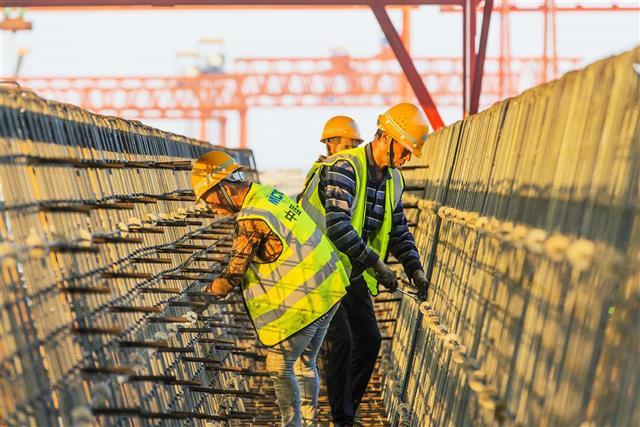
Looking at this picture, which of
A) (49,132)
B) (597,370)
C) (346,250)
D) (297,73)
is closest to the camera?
(597,370)

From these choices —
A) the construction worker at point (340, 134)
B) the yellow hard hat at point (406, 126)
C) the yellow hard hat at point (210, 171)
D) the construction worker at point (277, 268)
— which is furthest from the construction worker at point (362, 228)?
the construction worker at point (340, 134)

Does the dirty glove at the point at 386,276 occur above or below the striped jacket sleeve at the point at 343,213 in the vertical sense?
below

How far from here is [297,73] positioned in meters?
72.8

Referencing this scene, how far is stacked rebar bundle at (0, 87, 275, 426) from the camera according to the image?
4.79 m

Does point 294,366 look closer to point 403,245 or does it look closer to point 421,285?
point 421,285

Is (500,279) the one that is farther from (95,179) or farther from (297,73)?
(297,73)

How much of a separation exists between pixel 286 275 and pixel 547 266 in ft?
7.60

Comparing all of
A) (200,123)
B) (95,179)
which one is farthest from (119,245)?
(200,123)

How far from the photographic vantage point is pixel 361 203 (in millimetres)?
8195

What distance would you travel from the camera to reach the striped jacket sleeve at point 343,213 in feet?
25.4

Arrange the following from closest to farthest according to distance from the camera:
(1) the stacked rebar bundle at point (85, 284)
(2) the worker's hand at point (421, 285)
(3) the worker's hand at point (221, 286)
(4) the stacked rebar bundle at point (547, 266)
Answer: (4) the stacked rebar bundle at point (547, 266), (1) the stacked rebar bundle at point (85, 284), (3) the worker's hand at point (221, 286), (2) the worker's hand at point (421, 285)

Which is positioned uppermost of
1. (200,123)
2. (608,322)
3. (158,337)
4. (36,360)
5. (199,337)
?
(608,322)

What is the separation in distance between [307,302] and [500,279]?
1.58 m

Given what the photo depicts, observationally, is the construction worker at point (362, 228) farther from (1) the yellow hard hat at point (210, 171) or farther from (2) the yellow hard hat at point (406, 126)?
(1) the yellow hard hat at point (210, 171)
